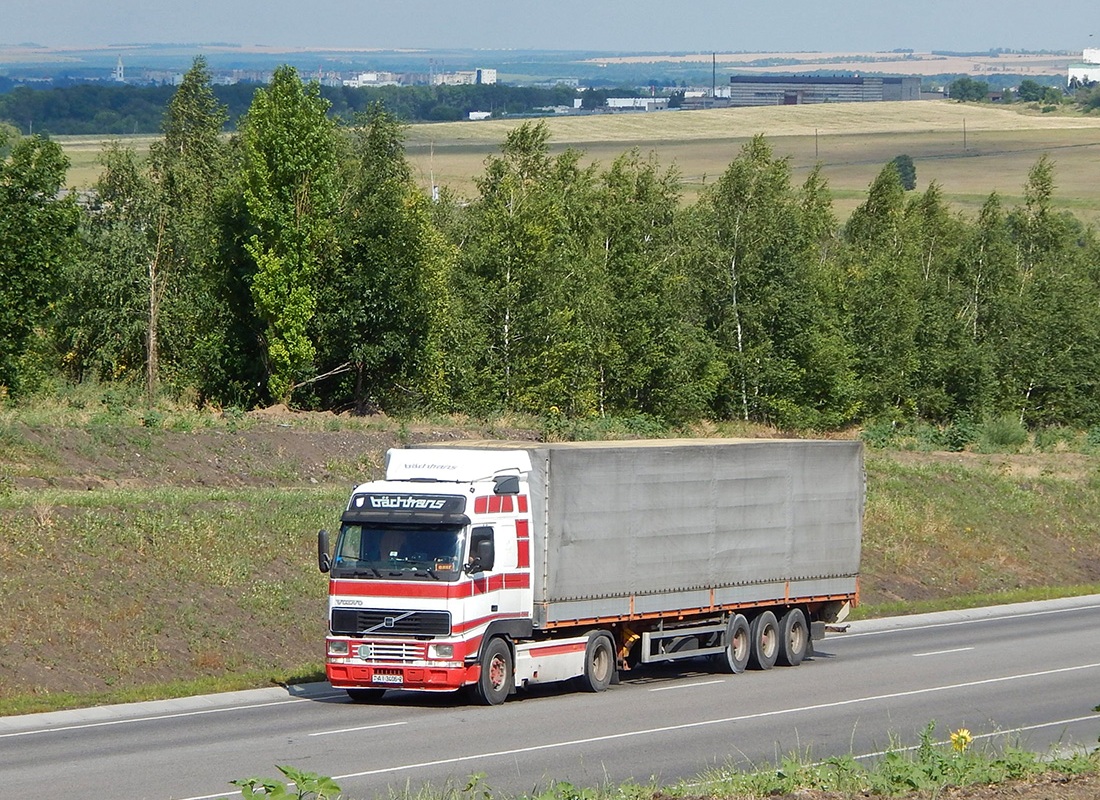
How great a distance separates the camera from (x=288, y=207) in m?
49.4

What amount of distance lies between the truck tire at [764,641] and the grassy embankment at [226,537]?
6.98 metres

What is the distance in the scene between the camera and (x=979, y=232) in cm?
8262

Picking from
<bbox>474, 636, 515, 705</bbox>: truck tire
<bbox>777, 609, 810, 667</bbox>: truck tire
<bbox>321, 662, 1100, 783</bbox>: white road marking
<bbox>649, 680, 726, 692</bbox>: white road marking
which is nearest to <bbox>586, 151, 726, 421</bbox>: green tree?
<bbox>777, 609, 810, 667</bbox>: truck tire

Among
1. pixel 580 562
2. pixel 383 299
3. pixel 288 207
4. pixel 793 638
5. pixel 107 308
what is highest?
pixel 288 207

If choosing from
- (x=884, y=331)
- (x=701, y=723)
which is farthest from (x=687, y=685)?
(x=884, y=331)

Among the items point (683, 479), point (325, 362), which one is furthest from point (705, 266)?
point (683, 479)

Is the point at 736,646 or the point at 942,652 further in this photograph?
the point at 942,652

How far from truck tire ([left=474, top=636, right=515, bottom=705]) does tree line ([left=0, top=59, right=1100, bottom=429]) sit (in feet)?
92.1

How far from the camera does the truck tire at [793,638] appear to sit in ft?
82.2

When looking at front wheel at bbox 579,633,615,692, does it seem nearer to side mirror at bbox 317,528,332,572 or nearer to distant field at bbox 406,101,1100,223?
side mirror at bbox 317,528,332,572

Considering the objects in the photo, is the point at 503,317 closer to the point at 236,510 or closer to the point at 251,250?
the point at 251,250

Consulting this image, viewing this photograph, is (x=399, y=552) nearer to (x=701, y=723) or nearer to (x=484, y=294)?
(x=701, y=723)

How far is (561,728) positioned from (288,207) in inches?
1330

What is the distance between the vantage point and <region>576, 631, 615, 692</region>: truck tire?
858 inches
